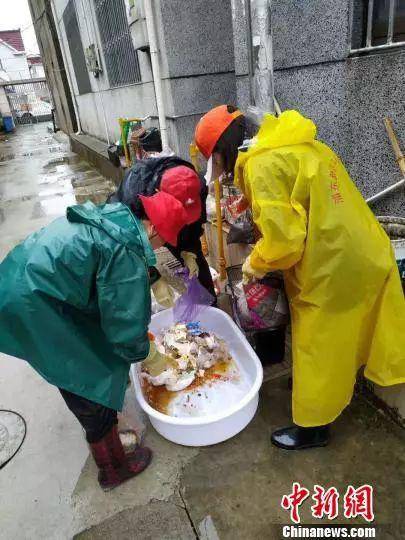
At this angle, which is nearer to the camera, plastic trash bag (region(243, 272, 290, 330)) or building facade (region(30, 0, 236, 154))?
plastic trash bag (region(243, 272, 290, 330))

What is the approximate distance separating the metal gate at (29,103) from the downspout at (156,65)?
32706 millimetres

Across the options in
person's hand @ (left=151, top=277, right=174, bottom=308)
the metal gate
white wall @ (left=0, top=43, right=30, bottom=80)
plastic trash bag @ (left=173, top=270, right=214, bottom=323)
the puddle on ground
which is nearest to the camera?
person's hand @ (left=151, top=277, right=174, bottom=308)

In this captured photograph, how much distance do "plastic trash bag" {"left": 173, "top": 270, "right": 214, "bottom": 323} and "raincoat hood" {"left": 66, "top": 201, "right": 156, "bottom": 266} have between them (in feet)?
4.08

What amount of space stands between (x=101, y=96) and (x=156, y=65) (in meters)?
5.97

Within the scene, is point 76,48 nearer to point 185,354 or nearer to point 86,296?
point 185,354

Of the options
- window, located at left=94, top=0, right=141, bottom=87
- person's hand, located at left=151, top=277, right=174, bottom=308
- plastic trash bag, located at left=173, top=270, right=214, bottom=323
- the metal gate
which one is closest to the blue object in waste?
the metal gate

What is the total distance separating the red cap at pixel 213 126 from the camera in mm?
2146

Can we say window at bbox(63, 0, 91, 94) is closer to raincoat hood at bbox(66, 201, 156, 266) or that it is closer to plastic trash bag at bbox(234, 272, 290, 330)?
raincoat hood at bbox(66, 201, 156, 266)

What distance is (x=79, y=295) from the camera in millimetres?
1812

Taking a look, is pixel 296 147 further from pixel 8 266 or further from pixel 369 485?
pixel 369 485

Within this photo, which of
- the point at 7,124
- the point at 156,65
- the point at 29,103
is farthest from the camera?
the point at 29,103

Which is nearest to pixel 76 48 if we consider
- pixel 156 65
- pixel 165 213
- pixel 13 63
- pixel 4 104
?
pixel 156 65

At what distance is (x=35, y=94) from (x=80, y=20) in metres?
33.0

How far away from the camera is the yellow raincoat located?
5.88ft
